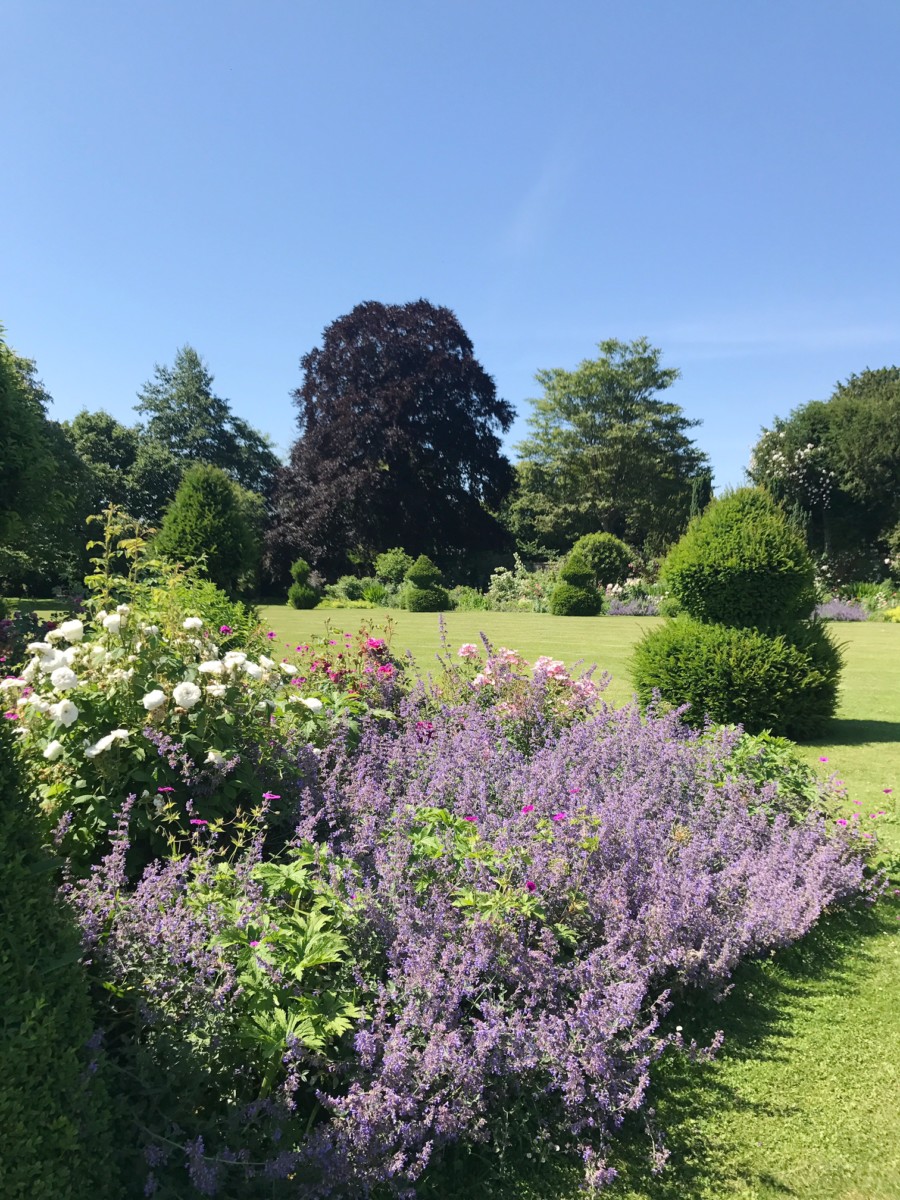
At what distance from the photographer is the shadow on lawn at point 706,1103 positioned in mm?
2102

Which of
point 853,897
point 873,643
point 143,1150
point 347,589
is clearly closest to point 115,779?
point 143,1150

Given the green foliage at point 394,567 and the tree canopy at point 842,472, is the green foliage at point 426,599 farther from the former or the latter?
the tree canopy at point 842,472

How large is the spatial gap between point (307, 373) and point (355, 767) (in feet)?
119

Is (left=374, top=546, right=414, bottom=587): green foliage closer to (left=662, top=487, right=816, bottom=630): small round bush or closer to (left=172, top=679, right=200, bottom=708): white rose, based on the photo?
(left=662, top=487, right=816, bottom=630): small round bush

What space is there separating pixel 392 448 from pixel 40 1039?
112 feet

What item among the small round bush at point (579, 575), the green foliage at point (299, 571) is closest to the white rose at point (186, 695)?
the small round bush at point (579, 575)

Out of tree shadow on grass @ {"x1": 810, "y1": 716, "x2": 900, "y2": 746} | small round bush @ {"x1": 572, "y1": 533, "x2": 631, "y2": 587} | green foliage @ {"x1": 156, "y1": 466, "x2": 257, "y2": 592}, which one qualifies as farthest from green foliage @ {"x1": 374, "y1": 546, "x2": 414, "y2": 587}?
tree shadow on grass @ {"x1": 810, "y1": 716, "x2": 900, "y2": 746}

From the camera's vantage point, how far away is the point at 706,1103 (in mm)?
2455

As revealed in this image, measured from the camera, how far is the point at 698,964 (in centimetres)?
291

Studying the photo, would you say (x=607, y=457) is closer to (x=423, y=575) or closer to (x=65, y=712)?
(x=423, y=575)

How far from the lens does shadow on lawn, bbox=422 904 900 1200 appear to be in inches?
82.7

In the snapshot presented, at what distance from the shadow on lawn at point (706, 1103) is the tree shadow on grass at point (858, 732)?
4.20 m

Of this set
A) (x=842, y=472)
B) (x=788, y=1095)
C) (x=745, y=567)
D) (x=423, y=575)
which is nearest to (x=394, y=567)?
(x=423, y=575)

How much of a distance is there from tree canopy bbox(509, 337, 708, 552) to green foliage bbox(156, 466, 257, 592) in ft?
87.9
